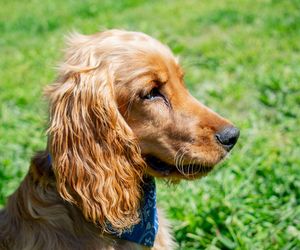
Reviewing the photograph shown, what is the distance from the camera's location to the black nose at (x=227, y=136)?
3.88 meters

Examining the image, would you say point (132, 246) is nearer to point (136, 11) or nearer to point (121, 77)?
point (121, 77)

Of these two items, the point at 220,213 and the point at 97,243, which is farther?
the point at 220,213

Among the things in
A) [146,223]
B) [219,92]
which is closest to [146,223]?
[146,223]

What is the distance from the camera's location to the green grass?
483 cm

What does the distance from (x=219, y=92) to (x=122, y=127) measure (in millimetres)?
3958

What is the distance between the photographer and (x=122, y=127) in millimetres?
3762

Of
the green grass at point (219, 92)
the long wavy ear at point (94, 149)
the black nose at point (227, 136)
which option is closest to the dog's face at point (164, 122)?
the black nose at point (227, 136)

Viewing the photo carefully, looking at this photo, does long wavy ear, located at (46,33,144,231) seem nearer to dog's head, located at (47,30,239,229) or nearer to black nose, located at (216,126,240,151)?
dog's head, located at (47,30,239,229)

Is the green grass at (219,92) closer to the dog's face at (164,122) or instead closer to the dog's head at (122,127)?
the dog's head at (122,127)

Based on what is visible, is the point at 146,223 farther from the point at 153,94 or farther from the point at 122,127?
the point at 153,94

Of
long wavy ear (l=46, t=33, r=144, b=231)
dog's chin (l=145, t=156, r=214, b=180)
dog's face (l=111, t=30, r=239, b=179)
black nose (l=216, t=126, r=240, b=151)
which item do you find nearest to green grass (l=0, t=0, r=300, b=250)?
long wavy ear (l=46, t=33, r=144, b=231)

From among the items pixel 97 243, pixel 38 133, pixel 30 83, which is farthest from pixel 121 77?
pixel 30 83

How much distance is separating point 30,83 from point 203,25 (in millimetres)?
3351

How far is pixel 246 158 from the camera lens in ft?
19.1
